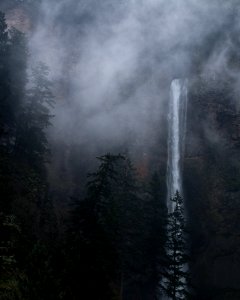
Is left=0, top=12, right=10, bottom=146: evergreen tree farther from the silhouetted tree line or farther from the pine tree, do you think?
→ the pine tree

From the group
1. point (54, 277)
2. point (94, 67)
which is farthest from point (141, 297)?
point (94, 67)

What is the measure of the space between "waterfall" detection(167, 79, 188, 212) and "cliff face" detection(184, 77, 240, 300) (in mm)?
810

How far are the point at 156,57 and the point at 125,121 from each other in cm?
1211

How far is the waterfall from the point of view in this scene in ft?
145

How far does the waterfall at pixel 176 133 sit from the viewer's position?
4416 centimetres

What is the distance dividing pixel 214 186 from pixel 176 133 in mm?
8310

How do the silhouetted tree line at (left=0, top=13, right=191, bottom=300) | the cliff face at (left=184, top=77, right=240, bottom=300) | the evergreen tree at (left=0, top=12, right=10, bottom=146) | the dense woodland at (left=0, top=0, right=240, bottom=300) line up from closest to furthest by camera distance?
the silhouetted tree line at (left=0, top=13, right=191, bottom=300), the dense woodland at (left=0, top=0, right=240, bottom=300), the evergreen tree at (left=0, top=12, right=10, bottom=146), the cliff face at (left=184, top=77, right=240, bottom=300)

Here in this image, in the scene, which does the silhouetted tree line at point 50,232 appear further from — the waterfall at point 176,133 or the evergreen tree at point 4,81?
the waterfall at point 176,133

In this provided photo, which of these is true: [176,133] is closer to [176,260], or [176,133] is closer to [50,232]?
[176,260]

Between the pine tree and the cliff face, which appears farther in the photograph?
the cliff face

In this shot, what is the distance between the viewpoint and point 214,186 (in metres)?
43.5

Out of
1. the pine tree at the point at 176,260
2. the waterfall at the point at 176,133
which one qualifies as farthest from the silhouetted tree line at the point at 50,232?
the waterfall at the point at 176,133

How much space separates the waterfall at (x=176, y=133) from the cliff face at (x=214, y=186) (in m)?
0.81

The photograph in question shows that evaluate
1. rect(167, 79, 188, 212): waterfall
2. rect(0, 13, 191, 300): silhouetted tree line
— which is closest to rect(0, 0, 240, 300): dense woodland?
rect(0, 13, 191, 300): silhouetted tree line
